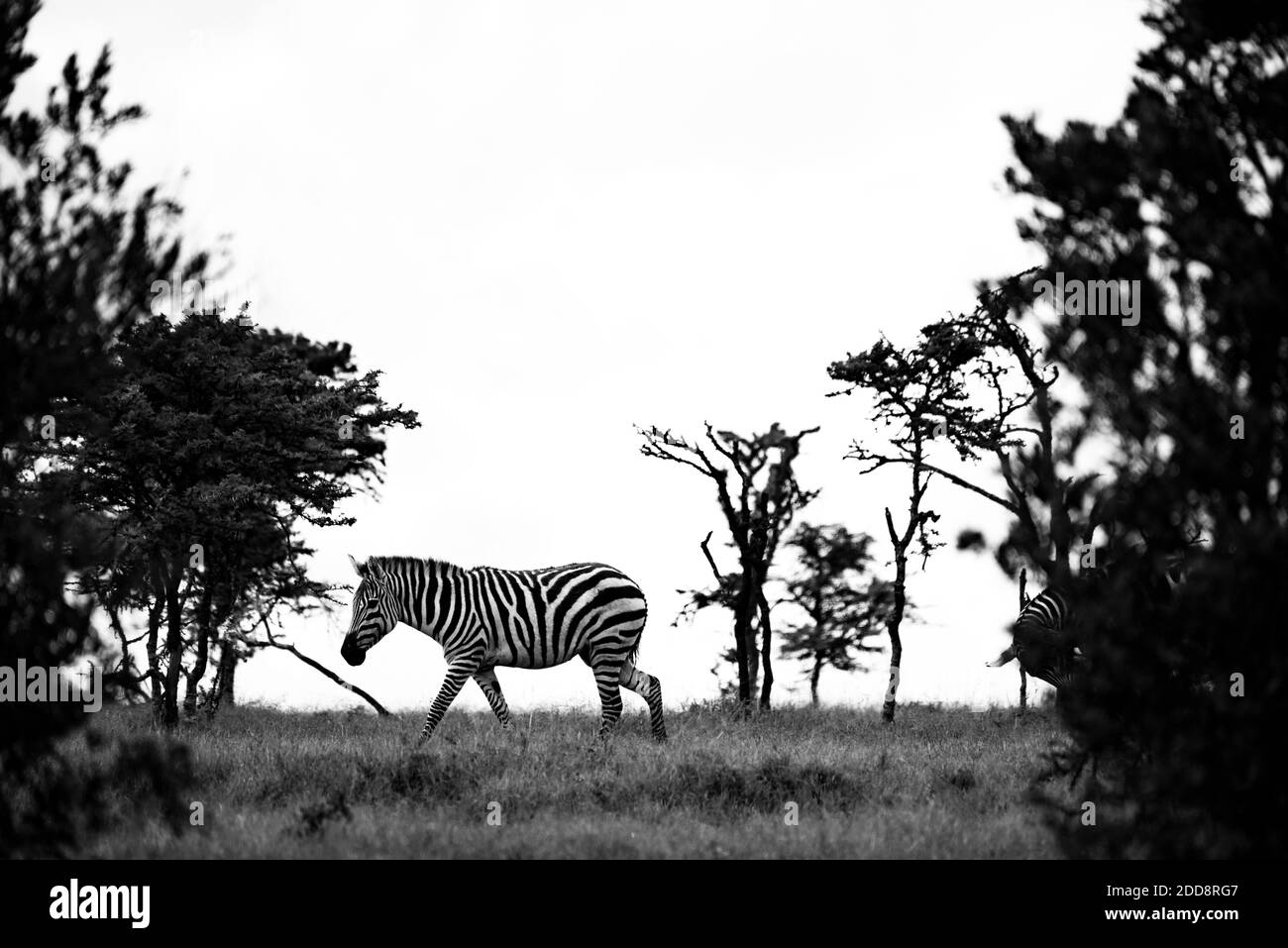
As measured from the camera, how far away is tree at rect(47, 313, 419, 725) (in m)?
22.9

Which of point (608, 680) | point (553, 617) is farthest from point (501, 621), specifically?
point (608, 680)

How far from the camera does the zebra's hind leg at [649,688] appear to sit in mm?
19328

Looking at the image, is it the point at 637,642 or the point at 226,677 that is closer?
the point at 637,642

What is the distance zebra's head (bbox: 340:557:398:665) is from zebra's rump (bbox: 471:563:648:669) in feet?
4.87

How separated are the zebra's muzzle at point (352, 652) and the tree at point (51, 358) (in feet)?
28.4

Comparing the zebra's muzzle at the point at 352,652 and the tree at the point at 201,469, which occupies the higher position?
the tree at the point at 201,469

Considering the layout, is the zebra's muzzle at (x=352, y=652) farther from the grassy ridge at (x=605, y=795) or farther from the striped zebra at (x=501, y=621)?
the grassy ridge at (x=605, y=795)

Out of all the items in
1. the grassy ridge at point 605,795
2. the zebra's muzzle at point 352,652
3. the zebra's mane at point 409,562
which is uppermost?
the zebra's mane at point 409,562

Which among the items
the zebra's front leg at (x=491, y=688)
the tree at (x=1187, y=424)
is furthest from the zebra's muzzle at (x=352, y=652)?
the tree at (x=1187, y=424)

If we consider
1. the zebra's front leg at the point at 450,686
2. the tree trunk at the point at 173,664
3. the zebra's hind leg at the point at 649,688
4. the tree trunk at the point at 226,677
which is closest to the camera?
the zebra's front leg at the point at 450,686

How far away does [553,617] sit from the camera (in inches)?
789

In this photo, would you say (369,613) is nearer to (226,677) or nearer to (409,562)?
(409,562)

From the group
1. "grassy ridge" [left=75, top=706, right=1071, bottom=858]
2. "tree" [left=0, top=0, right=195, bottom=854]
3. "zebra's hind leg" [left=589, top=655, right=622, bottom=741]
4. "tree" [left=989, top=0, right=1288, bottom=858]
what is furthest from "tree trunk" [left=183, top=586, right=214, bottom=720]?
"tree" [left=989, top=0, right=1288, bottom=858]

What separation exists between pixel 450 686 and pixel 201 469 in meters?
8.18
